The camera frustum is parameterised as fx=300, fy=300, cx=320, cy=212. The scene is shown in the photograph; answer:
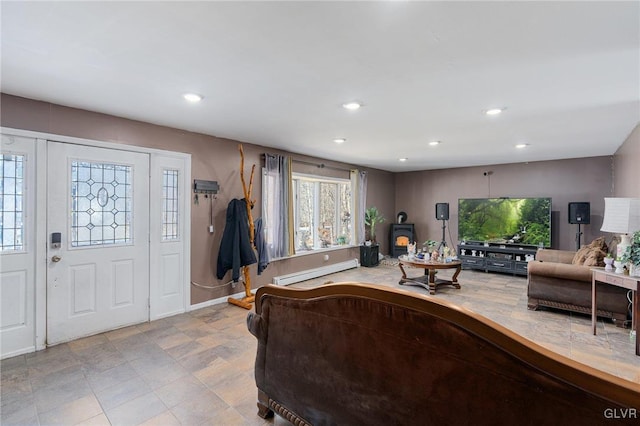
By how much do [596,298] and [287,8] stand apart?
4.47 metres

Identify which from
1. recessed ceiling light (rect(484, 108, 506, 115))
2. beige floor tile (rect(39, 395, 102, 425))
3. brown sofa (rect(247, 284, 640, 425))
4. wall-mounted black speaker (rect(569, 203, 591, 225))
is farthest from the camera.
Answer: wall-mounted black speaker (rect(569, 203, 591, 225))

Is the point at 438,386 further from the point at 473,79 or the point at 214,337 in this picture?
the point at 214,337

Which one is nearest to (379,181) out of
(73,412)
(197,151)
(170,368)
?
(197,151)

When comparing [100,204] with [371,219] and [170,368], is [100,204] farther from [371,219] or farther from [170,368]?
[371,219]

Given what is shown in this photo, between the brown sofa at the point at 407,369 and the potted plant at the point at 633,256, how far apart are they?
9.20ft

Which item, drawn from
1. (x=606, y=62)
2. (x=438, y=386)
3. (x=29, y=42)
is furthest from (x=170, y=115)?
(x=606, y=62)

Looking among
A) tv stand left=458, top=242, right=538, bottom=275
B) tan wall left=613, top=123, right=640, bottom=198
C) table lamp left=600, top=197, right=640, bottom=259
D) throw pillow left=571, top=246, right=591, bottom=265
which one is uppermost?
tan wall left=613, top=123, right=640, bottom=198

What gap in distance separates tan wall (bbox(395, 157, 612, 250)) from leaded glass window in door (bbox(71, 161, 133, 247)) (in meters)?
6.71

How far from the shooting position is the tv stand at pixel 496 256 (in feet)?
19.8

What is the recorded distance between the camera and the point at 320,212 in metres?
6.36

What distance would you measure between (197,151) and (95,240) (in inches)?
63.1

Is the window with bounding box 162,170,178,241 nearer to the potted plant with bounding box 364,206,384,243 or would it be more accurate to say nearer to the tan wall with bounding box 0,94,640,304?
the tan wall with bounding box 0,94,640,304

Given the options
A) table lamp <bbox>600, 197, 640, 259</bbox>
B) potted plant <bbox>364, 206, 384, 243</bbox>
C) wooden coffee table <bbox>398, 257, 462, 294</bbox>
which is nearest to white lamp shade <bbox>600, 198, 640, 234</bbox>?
table lamp <bbox>600, 197, 640, 259</bbox>

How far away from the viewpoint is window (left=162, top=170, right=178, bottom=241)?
3812 mm
